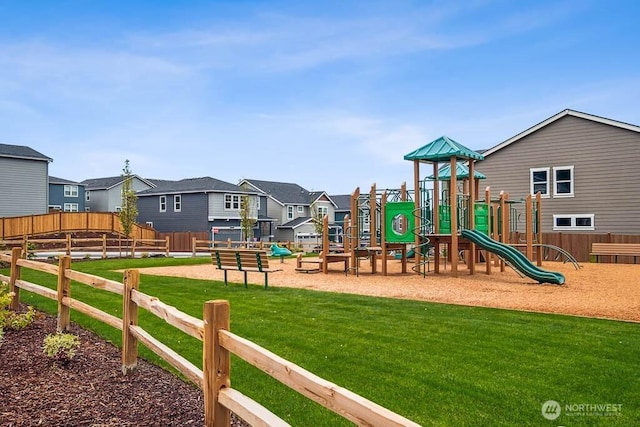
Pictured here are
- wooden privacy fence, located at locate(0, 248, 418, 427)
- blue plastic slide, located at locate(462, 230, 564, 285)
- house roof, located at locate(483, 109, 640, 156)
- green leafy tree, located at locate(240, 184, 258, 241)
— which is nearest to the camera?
wooden privacy fence, located at locate(0, 248, 418, 427)

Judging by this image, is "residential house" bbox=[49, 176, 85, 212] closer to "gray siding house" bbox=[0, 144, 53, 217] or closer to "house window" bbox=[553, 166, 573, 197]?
"gray siding house" bbox=[0, 144, 53, 217]

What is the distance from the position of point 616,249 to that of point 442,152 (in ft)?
39.9

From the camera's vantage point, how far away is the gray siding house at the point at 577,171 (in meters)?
26.1

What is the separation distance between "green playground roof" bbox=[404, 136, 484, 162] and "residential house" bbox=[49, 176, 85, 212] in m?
46.0

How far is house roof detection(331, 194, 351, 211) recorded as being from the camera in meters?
67.9

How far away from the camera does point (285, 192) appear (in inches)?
2527

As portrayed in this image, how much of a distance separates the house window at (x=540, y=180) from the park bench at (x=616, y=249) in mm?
4212

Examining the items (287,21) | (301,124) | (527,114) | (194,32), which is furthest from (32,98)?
(527,114)

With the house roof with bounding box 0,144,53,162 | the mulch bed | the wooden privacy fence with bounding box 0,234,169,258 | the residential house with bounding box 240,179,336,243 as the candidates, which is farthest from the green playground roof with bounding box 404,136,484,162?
the residential house with bounding box 240,179,336,243

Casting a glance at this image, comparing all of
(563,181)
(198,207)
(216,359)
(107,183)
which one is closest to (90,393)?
Answer: (216,359)

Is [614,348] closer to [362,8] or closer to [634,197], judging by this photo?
[362,8]

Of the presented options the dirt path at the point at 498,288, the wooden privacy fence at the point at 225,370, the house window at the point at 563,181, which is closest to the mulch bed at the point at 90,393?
the wooden privacy fence at the point at 225,370

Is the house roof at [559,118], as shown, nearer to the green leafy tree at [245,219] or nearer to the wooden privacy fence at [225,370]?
the green leafy tree at [245,219]

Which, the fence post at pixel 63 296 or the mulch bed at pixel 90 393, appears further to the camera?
the fence post at pixel 63 296
